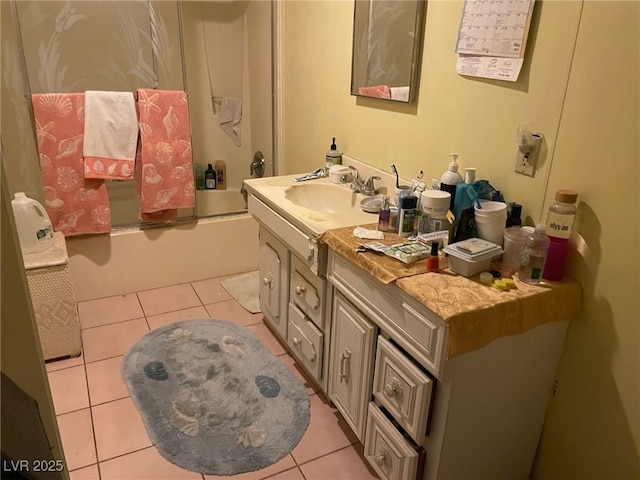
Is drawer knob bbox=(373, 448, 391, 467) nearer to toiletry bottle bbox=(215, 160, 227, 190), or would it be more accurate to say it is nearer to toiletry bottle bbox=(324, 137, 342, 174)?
toiletry bottle bbox=(324, 137, 342, 174)

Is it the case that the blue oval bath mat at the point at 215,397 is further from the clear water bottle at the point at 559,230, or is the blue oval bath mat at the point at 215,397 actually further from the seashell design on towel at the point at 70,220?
the clear water bottle at the point at 559,230

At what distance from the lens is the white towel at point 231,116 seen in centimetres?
328

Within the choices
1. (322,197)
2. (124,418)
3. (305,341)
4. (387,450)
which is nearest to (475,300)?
(387,450)

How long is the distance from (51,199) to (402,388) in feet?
6.64

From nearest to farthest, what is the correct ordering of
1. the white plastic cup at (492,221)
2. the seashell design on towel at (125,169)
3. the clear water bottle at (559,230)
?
the clear water bottle at (559,230), the white plastic cup at (492,221), the seashell design on towel at (125,169)

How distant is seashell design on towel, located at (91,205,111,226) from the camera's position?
8.41ft

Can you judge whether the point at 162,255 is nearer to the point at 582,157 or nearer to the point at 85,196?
the point at 85,196

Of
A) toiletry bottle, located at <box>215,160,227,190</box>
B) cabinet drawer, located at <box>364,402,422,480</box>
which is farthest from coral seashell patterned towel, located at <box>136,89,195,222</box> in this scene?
cabinet drawer, located at <box>364,402,422,480</box>

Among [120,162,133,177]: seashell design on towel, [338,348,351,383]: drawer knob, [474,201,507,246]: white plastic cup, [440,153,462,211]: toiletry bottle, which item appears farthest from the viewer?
[120,162,133,177]: seashell design on towel

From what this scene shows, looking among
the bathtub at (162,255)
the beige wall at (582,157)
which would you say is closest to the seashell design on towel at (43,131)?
the bathtub at (162,255)

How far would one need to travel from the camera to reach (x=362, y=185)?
2137mm

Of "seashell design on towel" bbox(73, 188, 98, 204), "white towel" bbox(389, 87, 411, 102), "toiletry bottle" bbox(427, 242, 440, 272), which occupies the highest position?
"white towel" bbox(389, 87, 411, 102)

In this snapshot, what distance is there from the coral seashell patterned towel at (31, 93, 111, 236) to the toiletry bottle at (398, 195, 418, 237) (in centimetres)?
171

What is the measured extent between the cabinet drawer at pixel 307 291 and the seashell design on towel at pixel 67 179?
1.29 metres
